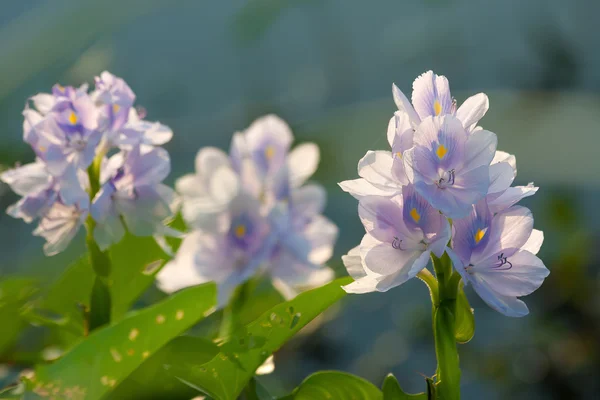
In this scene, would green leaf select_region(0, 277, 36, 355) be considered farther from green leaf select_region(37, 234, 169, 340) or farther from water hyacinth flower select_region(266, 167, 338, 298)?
water hyacinth flower select_region(266, 167, 338, 298)

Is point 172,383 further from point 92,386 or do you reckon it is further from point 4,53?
point 4,53

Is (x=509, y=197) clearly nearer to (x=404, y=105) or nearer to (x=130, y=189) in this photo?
(x=404, y=105)

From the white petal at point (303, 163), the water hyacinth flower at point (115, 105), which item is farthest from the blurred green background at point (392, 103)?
the water hyacinth flower at point (115, 105)

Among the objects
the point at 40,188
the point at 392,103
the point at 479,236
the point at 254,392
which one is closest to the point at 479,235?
the point at 479,236

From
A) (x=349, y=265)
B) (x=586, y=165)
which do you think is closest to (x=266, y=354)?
(x=349, y=265)

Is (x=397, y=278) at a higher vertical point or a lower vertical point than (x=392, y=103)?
higher

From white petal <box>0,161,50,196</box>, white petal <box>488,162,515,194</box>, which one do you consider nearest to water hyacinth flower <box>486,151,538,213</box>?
white petal <box>488,162,515,194</box>
